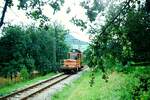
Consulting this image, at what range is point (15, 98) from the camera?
18.5m

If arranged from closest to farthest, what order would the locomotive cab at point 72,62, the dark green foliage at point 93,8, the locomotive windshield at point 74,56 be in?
the dark green foliage at point 93,8 → the locomotive cab at point 72,62 → the locomotive windshield at point 74,56

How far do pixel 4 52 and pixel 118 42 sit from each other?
1024 inches

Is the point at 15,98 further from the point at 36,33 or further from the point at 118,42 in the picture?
the point at 36,33

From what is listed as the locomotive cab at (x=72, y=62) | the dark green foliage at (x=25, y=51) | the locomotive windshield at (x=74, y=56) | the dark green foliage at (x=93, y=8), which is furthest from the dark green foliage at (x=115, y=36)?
the locomotive windshield at (x=74, y=56)

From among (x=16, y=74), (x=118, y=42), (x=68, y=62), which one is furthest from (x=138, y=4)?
(x=68, y=62)

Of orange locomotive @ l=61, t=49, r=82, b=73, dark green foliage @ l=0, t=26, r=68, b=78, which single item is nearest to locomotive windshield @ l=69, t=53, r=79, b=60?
orange locomotive @ l=61, t=49, r=82, b=73

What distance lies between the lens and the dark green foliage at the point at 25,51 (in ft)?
111

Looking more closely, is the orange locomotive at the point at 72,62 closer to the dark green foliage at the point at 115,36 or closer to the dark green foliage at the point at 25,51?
the dark green foliage at the point at 25,51

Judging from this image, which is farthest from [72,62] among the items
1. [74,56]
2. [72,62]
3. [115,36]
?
[115,36]

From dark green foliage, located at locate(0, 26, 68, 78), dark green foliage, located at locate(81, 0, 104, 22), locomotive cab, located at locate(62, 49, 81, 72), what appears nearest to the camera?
dark green foliage, located at locate(81, 0, 104, 22)

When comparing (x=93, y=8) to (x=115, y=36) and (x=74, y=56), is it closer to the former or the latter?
(x=115, y=36)

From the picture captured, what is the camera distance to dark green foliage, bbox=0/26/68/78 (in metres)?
33.8

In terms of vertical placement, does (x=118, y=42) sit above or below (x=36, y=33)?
below

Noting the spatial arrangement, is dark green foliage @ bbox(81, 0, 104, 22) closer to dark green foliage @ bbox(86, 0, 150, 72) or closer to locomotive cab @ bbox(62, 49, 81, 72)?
dark green foliage @ bbox(86, 0, 150, 72)
